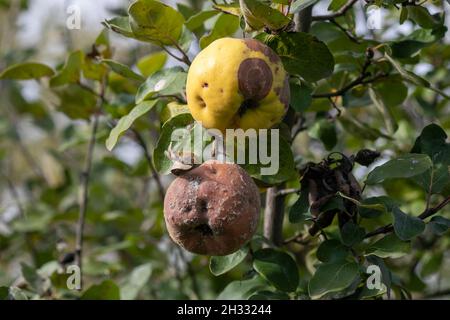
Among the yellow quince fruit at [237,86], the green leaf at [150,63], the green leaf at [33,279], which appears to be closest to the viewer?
the yellow quince fruit at [237,86]

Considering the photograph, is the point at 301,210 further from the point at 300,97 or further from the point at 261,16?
the point at 261,16

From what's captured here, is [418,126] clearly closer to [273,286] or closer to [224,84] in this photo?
[273,286]

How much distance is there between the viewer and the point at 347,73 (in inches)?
69.7

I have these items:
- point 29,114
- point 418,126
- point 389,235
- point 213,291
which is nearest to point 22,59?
point 29,114

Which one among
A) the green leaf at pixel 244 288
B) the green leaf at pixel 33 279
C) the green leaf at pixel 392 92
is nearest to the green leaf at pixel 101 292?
the green leaf at pixel 33 279

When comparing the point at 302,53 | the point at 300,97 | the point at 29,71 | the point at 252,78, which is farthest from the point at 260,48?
the point at 29,71

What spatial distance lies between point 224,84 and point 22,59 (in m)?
2.32

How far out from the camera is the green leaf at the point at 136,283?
2.02m

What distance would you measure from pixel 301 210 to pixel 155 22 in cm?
48

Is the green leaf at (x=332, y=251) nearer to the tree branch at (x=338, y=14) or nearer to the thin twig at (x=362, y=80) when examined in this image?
the thin twig at (x=362, y=80)

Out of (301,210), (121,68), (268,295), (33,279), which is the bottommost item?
(33,279)

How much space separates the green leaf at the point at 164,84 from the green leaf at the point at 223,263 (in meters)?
0.37

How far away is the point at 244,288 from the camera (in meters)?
1.62

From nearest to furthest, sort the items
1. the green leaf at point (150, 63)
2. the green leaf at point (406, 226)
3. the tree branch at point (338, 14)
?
the green leaf at point (406, 226)
the tree branch at point (338, 14)
the green leaf at point (150, 63)
